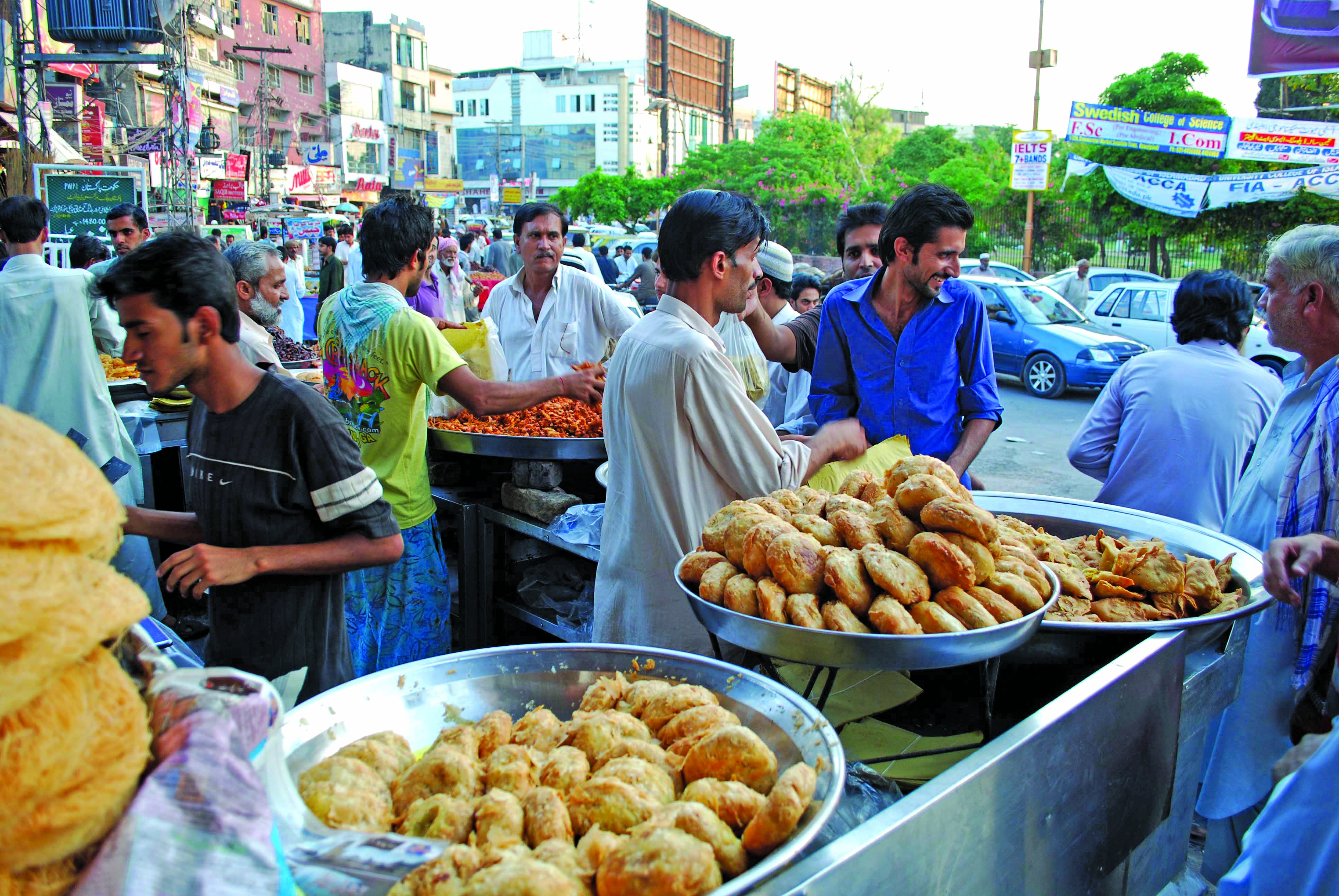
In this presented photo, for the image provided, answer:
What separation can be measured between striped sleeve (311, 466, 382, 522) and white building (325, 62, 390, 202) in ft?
175

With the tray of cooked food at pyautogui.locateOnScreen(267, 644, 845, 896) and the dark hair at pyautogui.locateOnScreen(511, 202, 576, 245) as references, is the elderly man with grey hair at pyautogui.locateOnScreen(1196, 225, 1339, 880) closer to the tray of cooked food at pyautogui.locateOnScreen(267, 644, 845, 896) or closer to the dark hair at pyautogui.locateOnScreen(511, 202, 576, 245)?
the tray of cooked food at pyautogui.locateOnScreen(267, 644, 845, 896)

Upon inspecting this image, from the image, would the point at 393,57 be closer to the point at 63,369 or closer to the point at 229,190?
the point at 229,190

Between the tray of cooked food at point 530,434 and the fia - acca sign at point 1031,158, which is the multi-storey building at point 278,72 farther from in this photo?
the tray of cooked food at point 530,434

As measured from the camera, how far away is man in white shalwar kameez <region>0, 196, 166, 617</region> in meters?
3.95

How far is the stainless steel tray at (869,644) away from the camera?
149 centimetres

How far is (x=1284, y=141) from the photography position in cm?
1752

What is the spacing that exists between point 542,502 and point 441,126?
7680 cm

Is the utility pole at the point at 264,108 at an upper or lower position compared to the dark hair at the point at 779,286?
upper

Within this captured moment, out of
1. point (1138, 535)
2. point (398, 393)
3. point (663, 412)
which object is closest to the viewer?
point (663, 412)

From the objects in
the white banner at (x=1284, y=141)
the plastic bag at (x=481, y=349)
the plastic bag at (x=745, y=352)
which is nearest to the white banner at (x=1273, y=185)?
the white banner at (x=1284, y=141)

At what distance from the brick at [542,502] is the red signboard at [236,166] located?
29952mm

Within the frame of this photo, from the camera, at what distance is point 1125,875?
1.98 meters

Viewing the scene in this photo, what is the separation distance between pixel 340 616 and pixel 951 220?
→ 2354 millimetres

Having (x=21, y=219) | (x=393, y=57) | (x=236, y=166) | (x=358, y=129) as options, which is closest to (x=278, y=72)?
(x=358, y=129)
